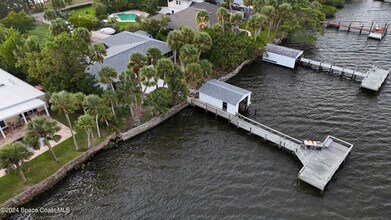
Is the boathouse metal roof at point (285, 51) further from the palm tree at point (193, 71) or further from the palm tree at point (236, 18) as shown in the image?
the palm tree at point (193, 71)

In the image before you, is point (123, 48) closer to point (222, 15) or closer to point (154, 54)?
point (154, 54)

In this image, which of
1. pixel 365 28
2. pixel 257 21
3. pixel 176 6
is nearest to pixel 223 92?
pixel 257 21

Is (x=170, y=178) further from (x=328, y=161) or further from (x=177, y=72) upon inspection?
(x=328, y=161)

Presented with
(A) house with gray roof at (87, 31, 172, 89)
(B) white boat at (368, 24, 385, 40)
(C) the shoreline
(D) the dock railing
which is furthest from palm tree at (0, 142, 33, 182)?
(B) white boat at (368, 24, 385, 40)

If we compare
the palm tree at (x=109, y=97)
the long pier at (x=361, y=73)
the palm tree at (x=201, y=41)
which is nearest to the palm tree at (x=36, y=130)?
the palm tree at (x=109, y=97)

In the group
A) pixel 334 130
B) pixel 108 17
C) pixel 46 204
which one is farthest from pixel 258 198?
pixel 108 17

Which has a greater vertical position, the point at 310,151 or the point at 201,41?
the point at 201,41
